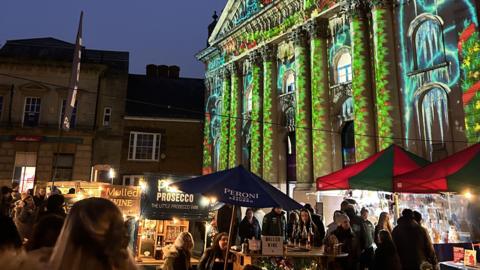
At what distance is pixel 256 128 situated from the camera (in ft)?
77.0

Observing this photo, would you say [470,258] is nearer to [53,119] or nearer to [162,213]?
[162,213]

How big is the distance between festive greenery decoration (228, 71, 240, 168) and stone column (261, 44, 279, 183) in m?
3.34

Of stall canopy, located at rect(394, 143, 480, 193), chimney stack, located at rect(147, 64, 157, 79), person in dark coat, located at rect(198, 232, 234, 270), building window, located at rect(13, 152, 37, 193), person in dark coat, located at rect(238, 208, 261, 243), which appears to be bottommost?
person in dark coat, located at rect(198, 232, 234, 270)

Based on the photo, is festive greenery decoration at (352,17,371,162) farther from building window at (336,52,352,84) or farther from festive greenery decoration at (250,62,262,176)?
festive greenery decoration at (250,62,262,176)

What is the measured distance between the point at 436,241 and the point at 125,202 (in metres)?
10.00

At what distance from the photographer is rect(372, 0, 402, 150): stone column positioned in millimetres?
15383

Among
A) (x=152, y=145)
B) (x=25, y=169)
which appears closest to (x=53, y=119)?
(x=25, y=169)

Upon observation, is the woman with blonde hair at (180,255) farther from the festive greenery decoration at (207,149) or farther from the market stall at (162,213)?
the festive greenery decoration at (207,149)

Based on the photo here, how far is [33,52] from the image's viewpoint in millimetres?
30266

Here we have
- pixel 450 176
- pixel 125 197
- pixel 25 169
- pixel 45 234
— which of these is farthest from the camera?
pixel 25 169

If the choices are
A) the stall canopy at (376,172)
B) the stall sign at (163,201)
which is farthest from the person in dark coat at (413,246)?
the stall sign at (163,201)

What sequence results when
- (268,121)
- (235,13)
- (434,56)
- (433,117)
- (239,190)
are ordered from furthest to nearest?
(235,13), (268,121), (434,56), (433,117), (239,190)

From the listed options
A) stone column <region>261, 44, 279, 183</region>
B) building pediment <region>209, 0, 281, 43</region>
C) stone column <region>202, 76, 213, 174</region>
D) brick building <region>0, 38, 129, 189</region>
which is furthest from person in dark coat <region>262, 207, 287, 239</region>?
brick building <region>0, 38, 129, 189</region>

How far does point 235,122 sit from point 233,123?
0.80ft
